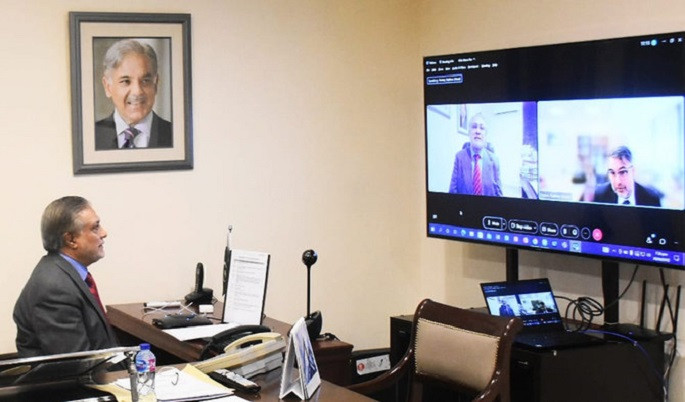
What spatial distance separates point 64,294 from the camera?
405 centimetres

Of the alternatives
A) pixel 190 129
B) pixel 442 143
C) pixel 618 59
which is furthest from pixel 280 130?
pixel 618 59

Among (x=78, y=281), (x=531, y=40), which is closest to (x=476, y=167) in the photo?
(x=531, y=40)

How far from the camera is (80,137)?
4984 millimetres

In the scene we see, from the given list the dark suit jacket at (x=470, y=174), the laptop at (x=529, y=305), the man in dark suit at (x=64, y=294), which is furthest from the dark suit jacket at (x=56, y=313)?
the dark suit jacket at (x=470, y=174)

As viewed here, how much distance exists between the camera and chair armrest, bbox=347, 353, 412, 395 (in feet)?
12.4

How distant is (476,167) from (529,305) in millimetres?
750

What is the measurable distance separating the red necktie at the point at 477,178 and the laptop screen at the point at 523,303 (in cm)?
56

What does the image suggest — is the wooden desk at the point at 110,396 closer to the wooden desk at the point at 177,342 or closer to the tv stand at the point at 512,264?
the wooden desk at the point at 177,342

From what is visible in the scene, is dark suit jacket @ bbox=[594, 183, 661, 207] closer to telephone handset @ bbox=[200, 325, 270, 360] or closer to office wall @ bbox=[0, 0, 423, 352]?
telephone handset @ bbox=[200, 325, 270, 360]

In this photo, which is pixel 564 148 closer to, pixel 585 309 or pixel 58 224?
pixel 585 309

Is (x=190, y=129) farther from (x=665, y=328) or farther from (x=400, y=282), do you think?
(x=665, y=328)

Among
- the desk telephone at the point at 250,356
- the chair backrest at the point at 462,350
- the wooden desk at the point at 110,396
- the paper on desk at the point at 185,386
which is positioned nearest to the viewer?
the wooden desk at the point at 110,396

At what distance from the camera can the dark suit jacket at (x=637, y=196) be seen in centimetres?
403

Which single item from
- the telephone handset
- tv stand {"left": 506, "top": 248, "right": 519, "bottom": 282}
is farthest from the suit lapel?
tv stand {"left": 506, "top": 248, "right": 519, "bottom": 282}
